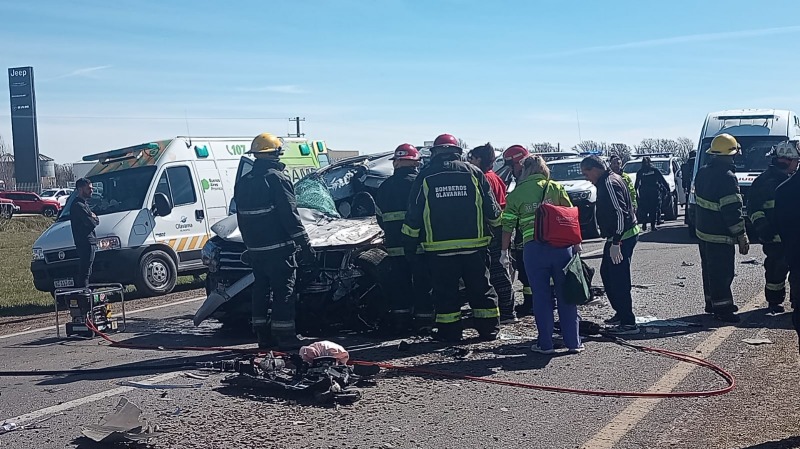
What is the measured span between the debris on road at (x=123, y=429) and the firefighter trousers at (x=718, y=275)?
234 inches

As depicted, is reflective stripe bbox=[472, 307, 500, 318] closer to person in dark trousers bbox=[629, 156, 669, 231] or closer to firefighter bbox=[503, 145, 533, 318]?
firefighter bbox=[503, 145, 533, 318]

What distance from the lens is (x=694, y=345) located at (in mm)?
7742

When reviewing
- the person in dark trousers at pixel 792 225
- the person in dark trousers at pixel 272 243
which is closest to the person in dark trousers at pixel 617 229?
the person in dark trousers at pixel 792 225

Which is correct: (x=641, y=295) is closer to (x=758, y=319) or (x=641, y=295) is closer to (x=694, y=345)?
(x=758, y=319)

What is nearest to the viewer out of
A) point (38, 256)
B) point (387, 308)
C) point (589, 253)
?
point (387, 308)

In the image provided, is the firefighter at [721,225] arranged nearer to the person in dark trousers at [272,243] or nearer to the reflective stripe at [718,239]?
the reflective stripe at [718,239]

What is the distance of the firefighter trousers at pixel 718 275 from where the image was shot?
8.79 metres

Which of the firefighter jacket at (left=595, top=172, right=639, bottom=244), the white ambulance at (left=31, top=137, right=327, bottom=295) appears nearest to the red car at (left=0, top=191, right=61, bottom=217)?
the white ambulance at (left=31, top=137, right=327, bottom=295)

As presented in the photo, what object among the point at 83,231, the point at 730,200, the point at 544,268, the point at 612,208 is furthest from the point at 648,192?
the point at 544,268

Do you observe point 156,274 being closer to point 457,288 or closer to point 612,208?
point 457,288

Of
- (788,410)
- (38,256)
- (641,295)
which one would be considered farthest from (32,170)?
(788,410)

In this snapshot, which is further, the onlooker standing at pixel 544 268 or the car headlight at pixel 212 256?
the car headlight at pixel 212 256

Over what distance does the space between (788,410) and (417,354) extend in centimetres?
318

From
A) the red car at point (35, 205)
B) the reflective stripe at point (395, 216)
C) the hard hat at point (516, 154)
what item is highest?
the red car at point (35, 205)
